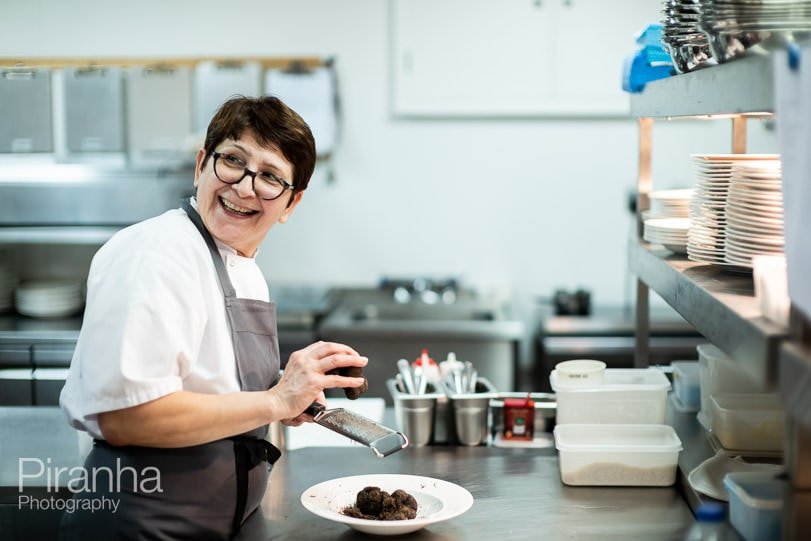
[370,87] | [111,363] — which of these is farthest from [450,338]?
[111,363]

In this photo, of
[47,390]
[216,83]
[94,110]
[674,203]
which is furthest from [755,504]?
[94,110]

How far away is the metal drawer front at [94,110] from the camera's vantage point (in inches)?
180

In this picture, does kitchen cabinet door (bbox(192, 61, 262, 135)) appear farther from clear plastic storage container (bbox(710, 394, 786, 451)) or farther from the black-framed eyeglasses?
clear plastic storage container (bbox(710, 394, 786, 451))

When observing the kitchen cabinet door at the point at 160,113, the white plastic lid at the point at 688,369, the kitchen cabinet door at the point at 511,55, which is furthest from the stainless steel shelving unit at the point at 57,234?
the white plastic lid at the point at 688,369

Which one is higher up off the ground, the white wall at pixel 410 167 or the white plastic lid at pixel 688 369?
the white wall at pixel 410 167

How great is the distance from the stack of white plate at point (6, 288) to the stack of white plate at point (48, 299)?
48 millimetres

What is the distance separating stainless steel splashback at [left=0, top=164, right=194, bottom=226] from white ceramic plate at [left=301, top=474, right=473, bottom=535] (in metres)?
2.63

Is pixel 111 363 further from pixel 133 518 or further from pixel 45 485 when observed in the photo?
pixel 45 485

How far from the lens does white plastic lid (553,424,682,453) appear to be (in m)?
2.23

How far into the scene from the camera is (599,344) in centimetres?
410

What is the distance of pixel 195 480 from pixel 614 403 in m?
1.03

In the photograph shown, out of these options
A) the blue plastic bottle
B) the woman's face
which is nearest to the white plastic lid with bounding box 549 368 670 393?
the blue plastic bottle

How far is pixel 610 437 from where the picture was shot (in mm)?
2309

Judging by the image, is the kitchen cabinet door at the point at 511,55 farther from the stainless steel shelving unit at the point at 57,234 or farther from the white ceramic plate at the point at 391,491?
the white ceramic plate at the point at 391,491
